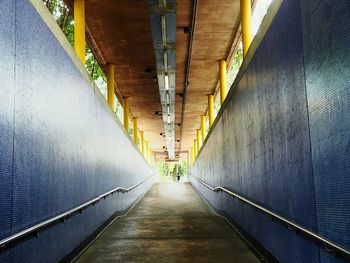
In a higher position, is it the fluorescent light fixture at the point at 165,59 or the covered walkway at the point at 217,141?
the fluorescent light fixture at the point at 165,59

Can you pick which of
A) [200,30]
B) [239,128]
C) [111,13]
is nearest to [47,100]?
[239,128]

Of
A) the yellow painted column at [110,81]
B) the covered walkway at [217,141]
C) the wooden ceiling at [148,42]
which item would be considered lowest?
the covered walkway at [217,141]

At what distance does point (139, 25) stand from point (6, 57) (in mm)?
7252

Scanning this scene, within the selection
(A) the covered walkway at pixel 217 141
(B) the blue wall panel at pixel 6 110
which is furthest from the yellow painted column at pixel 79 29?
(B) the blue wall panel at pixel 6 110

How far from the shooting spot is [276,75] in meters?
4.77

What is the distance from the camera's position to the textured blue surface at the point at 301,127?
2994mm

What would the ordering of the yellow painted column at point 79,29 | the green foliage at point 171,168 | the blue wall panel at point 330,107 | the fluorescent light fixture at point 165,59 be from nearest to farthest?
the blue wall panel at point 330,107, the yellow painted column at point 79,29, the fluorescent light fixture at point 165,59, the green foliage at point 171,168

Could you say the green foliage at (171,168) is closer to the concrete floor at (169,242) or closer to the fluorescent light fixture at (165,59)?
the fluorescent light fixture at (165,59)

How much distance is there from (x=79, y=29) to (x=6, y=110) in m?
5.33

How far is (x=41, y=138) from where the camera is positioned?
14.3ft

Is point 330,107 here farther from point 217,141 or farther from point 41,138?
point 217,141

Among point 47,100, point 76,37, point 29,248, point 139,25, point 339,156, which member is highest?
point 139,25

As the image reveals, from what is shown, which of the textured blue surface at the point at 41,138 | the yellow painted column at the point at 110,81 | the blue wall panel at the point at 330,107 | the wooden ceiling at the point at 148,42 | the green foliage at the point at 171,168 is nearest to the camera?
the blue wall panel at the point at 330,107

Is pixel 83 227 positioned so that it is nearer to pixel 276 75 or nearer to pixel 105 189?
pixel 105 189
